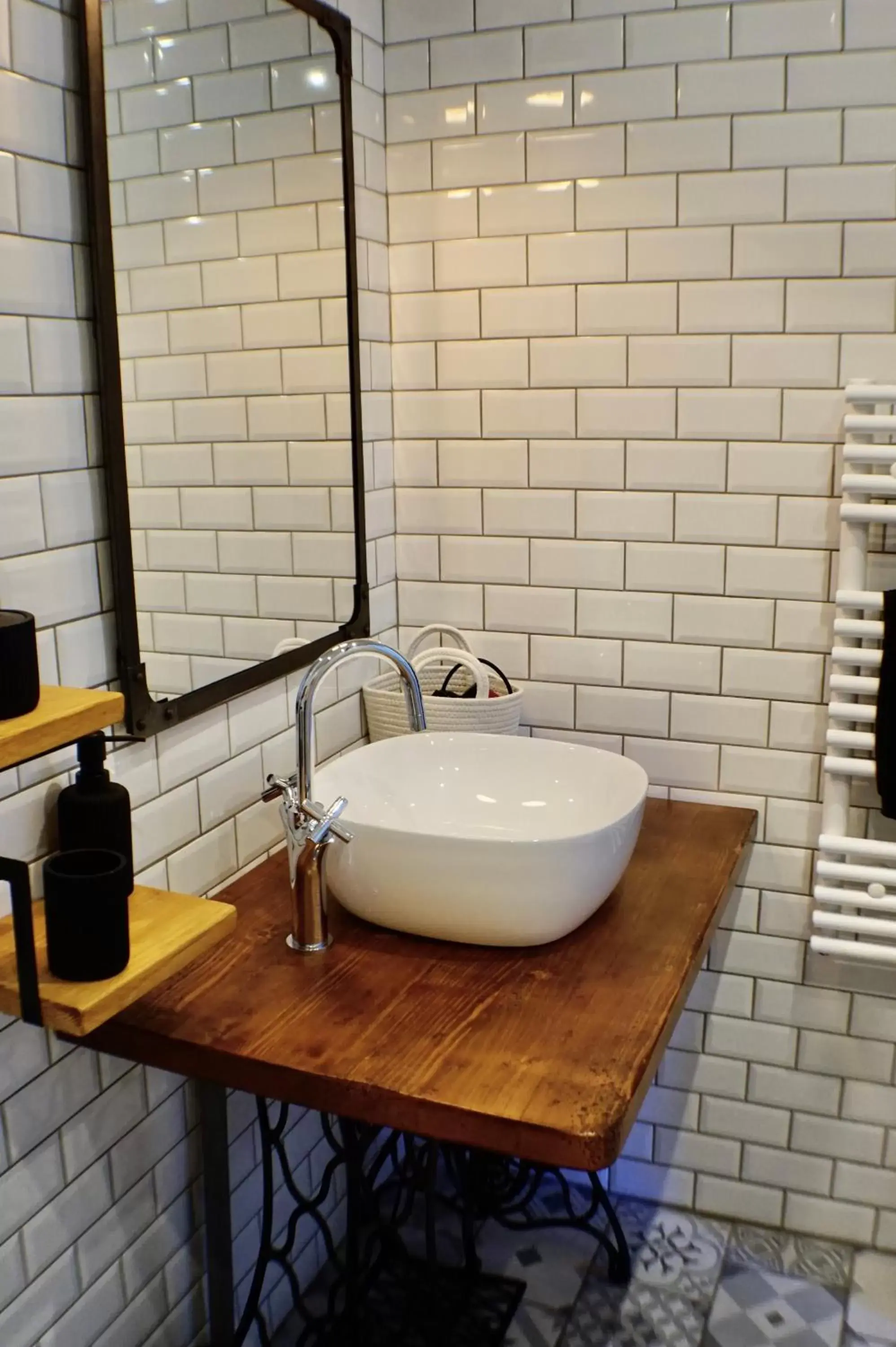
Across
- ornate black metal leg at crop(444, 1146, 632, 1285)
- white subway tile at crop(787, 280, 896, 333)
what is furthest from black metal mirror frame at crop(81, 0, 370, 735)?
ornate black metal leg at crop(444, 1146, 632, 1285)

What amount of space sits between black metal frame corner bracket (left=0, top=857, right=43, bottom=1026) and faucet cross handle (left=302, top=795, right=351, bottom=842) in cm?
37

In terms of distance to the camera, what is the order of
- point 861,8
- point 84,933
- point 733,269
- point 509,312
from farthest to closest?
1. point 509,312
2. point 733,269
3. point 861,8
4. point 84,933

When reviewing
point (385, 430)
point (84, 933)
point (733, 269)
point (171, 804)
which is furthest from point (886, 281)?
point (84, 933)

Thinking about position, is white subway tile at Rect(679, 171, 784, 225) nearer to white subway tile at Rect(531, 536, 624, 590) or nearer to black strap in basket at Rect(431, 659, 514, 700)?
white subway tile at Rect(531, 536, 624, 590)

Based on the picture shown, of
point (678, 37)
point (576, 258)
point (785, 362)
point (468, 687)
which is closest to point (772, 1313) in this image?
point (468, 687)

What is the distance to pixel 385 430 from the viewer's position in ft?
6.50

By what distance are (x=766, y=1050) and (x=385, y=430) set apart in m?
1.25

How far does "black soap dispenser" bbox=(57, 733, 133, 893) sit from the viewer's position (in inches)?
47.9

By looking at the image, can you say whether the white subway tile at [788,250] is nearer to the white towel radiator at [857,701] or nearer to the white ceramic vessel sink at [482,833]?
the white towel radiator at [857,701]

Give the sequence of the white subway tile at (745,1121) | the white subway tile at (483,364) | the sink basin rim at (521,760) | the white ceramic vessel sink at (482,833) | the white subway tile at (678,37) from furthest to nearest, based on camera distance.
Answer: the white subway tile at (745,1121), the white subway tile at (483,364), the white subway tile at (678,37), the sink basin rim at (521,760), the white ceramic vessel sink at (482,833)

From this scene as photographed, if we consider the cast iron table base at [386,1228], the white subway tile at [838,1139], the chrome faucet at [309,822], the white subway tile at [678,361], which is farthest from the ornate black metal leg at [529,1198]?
the white subway tile at [678,361]

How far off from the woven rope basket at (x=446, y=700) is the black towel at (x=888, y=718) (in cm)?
55

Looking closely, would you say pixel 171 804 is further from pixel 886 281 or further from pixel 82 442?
pixel 886 281

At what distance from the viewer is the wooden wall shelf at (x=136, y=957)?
3.52 ft
